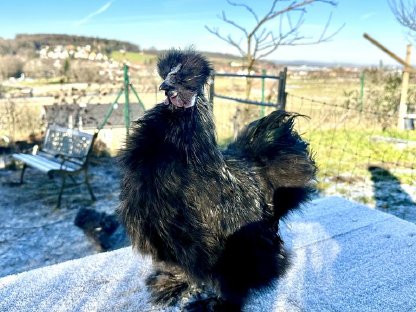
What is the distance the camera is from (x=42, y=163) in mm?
5980

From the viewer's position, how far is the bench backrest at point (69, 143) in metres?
5.95

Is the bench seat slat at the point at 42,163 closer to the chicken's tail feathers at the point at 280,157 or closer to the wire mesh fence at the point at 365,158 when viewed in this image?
the wire mesh fence at the point at 365,158

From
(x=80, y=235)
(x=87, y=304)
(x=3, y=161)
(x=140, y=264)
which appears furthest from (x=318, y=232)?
(x=3, y=161)

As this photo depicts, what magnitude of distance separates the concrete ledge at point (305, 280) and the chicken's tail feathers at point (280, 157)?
555 millimetres

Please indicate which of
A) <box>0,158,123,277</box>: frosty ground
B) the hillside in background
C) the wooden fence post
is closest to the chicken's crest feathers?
<box>0,158,123,277</box>: frosty ground

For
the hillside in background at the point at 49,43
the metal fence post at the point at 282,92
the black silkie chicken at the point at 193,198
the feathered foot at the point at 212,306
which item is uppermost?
the hillside in background at the point at 49,43

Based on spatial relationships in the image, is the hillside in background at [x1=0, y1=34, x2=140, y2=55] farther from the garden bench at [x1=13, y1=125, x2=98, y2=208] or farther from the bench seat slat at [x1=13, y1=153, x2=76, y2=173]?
the bench seat slat at [x1=13, y1=153, x2=76, y2=173]

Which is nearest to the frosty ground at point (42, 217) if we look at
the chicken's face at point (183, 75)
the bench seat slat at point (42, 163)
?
the bench seat slat at point (42, 163)

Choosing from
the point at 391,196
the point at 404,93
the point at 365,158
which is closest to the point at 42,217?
the point at 391,196

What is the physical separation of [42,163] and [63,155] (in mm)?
487

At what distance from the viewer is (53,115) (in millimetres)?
8680

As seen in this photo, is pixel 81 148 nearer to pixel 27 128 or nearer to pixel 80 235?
pixel 80 235

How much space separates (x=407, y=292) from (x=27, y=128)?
27.2ft

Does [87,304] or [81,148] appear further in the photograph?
[81,148]
